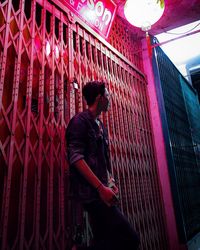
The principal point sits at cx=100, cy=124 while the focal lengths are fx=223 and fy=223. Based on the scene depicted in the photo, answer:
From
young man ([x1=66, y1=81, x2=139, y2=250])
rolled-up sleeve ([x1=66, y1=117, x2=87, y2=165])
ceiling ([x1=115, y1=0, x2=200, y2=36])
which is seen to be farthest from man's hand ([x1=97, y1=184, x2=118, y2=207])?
ceiling ([x1=115, y1=0, x2=200, y2=36])

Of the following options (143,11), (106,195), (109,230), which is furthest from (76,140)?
(143,11)

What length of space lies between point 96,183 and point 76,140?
35cm

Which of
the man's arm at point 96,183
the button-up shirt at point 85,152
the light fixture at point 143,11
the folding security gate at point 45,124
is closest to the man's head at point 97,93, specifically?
the button-up shirt at point 85,152

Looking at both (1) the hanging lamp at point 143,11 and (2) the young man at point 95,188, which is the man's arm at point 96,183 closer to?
(2) the young man at point 95,188

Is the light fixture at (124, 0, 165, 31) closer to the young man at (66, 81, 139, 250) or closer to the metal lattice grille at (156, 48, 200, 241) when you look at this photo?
the metal lattice grille at (156, 48, 200, 241)

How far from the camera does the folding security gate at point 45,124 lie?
69.1 inches

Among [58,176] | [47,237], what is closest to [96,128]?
[58,176]

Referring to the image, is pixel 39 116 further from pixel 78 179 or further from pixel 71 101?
pixel 78 179

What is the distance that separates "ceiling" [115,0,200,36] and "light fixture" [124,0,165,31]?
92cm

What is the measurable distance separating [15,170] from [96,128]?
29.3 inches

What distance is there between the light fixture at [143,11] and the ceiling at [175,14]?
923 mm

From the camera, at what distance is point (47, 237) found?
1.83 metres

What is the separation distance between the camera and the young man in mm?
1595

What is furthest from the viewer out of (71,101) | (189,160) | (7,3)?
(189,160)
